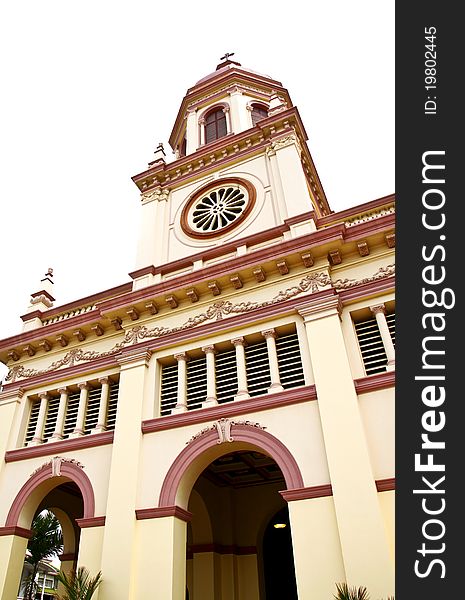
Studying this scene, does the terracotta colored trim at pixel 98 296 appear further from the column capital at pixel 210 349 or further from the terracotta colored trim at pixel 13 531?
the terracotta colored trim at pixel 13 531

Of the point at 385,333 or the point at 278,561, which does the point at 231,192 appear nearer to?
the point at 385,333

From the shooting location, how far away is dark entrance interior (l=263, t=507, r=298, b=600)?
12.6 metres

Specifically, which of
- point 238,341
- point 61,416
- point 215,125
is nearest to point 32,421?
point 61,416

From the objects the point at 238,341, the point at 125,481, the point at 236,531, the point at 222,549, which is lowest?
the point at 222,549

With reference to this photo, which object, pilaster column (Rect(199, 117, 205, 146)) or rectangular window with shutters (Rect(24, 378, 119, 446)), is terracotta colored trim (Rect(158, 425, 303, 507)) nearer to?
rectangular window with shutters (Rect(24, 378, 119, 446))

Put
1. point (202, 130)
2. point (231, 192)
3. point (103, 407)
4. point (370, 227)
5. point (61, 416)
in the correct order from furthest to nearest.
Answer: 1. point (202, 130)
2. point (231, 192)
3. point (61, 416)
4. point (103, 407)
5. point (370, 227)

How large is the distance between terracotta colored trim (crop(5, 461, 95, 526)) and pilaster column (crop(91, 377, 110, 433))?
1.07 m

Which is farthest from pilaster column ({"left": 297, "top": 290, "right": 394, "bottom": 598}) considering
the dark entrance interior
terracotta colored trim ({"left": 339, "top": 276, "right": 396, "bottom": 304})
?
the dark entrance interior

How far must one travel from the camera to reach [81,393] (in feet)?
41.2

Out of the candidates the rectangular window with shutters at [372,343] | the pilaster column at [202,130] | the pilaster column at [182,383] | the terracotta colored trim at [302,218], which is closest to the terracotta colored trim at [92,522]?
the pilaster column at [182,383]

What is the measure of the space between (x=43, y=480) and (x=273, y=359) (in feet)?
22.3

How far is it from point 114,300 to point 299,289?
5.45m

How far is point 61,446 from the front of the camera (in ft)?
38.2

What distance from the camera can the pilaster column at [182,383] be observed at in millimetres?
10692
